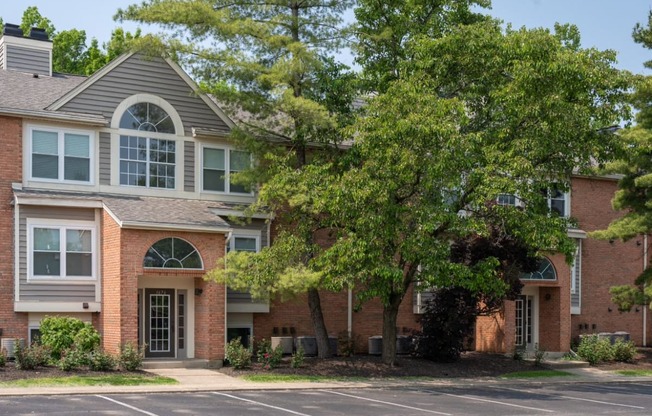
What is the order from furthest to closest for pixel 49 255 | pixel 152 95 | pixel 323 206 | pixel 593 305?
pixel 593 305 → pixel 152 95 → pixel 49 255 → pixel 323 206

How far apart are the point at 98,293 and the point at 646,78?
18.2 m

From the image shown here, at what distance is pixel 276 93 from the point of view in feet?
85.5

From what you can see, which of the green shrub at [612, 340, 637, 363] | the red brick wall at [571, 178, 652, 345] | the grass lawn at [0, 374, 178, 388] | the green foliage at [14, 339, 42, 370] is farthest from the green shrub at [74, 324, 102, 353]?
the red brick wall at [571, 178, 652, 345]

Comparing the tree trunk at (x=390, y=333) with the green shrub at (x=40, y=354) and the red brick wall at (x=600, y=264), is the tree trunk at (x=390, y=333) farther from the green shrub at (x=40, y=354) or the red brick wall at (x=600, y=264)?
the red brick wall at (x=600, y=264)

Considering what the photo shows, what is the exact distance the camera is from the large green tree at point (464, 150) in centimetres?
2411

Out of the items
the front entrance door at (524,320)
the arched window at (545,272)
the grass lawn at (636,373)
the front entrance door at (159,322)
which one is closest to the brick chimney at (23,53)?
the front entrance door at (159,322)

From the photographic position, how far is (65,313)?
26.6 metres

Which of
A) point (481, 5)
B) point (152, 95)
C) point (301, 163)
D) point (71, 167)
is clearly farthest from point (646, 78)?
point (71, 167)

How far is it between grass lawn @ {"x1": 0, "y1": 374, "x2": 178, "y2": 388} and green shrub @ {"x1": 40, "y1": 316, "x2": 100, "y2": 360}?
1.70 metres

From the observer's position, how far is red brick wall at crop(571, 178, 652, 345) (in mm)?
36500

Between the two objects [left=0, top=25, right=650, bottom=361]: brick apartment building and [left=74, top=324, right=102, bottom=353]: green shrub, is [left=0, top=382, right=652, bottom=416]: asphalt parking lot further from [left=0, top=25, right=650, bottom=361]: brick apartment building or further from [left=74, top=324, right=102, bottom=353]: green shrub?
[left=0, top=25, right=650, bottom=361]: brick apartment building

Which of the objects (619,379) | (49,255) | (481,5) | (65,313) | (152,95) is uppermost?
(481,5)

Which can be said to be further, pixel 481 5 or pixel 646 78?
pixel 646 78

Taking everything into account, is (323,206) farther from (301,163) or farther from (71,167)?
(71,167)
